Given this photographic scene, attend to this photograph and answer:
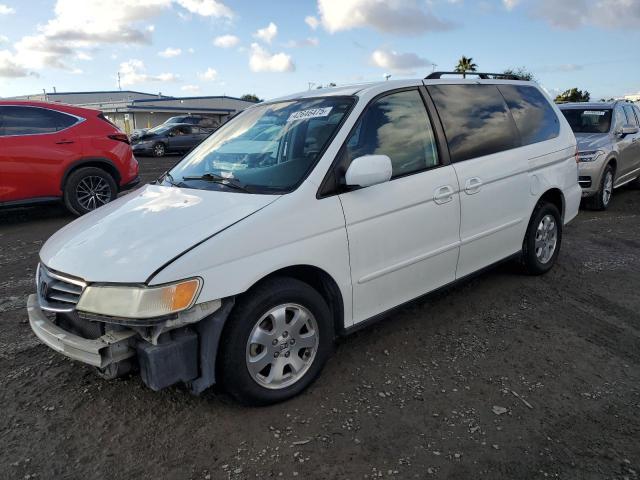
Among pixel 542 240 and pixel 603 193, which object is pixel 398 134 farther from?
pixel 603 193

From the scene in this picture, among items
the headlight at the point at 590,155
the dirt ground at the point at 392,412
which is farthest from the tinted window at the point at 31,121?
the headlight at the point at 590,155

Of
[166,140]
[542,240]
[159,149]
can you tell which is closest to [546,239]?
[542,240]

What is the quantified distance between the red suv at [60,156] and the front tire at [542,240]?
20.5 feet

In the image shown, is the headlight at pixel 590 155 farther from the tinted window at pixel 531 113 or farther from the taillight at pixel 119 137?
the taillight at pixel 119 137

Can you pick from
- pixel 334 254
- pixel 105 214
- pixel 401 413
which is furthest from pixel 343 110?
pixel 401 413

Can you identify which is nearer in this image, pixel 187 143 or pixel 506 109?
pixel 506 109

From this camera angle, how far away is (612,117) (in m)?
8.73

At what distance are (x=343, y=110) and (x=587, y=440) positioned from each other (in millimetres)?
2358

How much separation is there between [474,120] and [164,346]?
117 inches

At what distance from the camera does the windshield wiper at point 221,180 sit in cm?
313

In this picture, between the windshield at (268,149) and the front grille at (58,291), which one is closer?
the front grille at (58,291)

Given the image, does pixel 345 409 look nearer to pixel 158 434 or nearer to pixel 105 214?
pixel 158 434

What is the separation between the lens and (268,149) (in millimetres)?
3461

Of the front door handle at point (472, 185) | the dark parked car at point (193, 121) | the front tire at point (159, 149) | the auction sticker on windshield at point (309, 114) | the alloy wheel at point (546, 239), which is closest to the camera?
the auction sticker on windshield at point (309, 114)
